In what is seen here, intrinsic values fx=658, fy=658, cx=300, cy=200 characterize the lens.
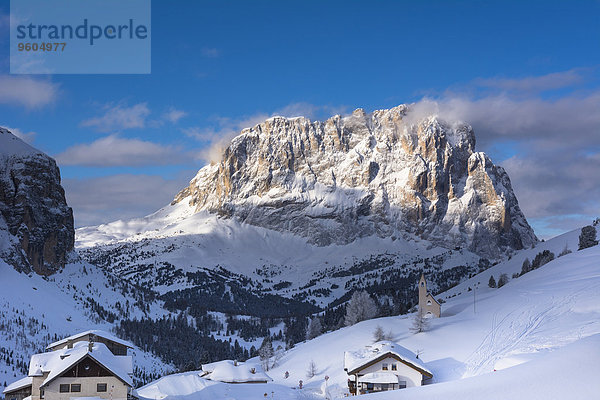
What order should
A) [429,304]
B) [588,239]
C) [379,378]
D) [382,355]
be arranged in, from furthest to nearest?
[588,239], [429,304], [382,355], [379,378]

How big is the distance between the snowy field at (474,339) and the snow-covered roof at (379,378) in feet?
15.9

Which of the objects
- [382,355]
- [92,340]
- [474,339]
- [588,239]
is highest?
[588,239]

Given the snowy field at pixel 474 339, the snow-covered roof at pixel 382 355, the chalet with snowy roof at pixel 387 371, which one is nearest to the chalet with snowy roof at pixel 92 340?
the snowy field at pixel 474 339

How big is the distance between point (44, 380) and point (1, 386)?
88.1m

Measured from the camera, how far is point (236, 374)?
91875mm

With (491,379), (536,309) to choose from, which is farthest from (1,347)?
(491,379)

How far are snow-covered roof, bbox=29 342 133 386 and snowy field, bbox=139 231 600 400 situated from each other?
11.8 m

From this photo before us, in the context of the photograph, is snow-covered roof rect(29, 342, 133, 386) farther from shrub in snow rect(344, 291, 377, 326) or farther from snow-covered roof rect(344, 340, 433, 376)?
shrub in snow rect(344, 291, 377, 326)

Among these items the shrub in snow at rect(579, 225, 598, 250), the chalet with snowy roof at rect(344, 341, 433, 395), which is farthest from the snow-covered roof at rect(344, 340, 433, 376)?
the shrub in snow at rect(579, 225, 598, 250)

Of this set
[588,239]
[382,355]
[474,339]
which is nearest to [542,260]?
[588,239]

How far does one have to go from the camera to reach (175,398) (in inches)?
3027

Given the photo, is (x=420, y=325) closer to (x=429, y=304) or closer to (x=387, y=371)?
(x=429, y=304)

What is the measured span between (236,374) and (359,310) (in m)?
71.7

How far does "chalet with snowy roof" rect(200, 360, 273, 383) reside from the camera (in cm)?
9056
